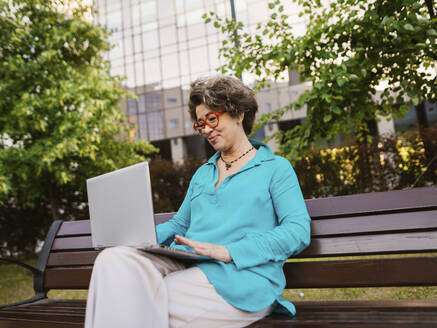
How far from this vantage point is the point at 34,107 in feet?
22.2

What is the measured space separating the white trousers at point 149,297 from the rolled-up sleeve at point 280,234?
21 cm

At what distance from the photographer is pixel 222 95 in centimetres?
223

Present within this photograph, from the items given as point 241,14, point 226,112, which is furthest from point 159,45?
point 226,112

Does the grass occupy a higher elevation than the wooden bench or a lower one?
lower

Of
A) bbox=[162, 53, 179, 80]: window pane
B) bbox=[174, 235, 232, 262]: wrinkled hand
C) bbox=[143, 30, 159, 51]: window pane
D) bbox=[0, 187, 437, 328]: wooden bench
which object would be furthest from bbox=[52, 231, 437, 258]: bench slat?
bbox=[143, 30, 159, 51]: window pane

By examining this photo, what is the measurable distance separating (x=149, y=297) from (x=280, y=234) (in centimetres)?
67

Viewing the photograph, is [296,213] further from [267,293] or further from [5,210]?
[5,210]

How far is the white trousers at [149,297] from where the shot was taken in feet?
4.93

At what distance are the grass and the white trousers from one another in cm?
228

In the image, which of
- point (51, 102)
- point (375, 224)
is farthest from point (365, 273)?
point (51, 102)

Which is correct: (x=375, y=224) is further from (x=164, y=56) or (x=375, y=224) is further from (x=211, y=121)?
(x=164, y=56)

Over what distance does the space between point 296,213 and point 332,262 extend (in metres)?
0.47

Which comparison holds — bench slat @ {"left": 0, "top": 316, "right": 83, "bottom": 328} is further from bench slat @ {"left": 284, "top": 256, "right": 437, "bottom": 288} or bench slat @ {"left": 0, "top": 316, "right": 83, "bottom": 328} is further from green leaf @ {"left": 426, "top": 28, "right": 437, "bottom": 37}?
green leaf @ {"left": 426, "top": 28, "right": 437, "bottom": 37}

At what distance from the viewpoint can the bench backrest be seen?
79.3 inches
